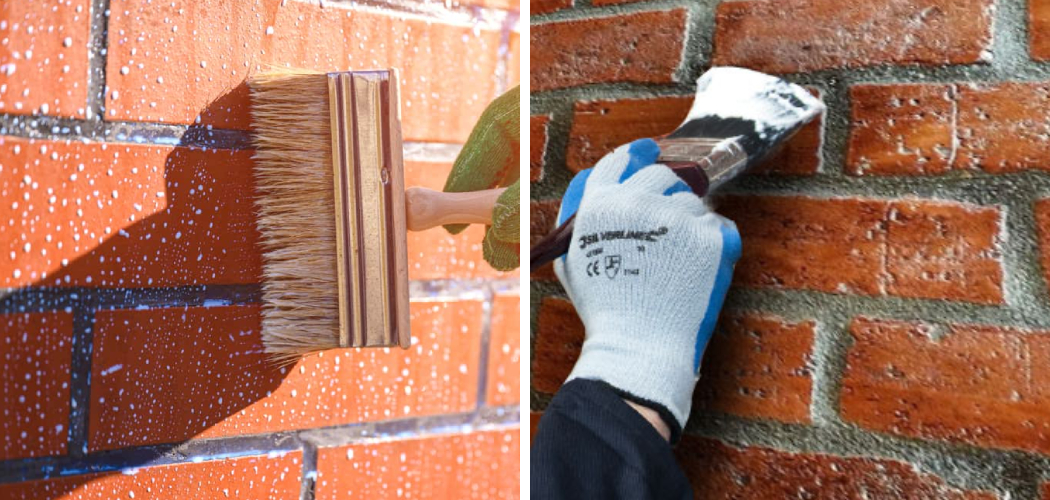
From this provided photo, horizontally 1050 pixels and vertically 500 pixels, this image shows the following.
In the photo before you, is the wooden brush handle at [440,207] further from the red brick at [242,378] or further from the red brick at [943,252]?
the red brick at [943,252]

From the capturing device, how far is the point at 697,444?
625mm

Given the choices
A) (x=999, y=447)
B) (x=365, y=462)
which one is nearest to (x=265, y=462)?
(x=365, y=462)

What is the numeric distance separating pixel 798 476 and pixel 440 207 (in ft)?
1.22

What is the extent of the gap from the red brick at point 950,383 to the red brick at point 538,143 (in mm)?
289

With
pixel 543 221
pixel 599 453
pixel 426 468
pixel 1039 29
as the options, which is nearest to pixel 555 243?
pixel 543 221

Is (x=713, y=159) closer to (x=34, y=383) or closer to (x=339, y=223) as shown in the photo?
(x=339, y=223)

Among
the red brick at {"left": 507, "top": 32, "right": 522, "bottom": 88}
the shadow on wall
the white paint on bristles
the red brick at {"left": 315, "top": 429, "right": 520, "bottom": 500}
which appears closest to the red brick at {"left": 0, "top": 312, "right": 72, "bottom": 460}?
the shadow on wall

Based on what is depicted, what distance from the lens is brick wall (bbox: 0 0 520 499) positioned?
11.8 inches

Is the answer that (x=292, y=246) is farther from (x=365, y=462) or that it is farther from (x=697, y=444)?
(x=697, y=444)

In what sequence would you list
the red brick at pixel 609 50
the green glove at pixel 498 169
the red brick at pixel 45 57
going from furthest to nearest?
the red brick at pixel 609 50 → the green glove at pixel 498 169 → the red brick at pixel 45 57

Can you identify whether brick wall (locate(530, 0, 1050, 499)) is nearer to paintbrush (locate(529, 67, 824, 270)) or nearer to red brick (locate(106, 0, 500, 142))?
paintbrush (locate(529, 67, 824, 270))

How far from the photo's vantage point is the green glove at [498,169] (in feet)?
1.33

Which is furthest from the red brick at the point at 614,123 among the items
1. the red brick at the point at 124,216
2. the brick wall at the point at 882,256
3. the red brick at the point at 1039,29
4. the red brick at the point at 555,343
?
the red brick at the point at 124,216

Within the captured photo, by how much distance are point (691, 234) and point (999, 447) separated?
0.25 metres
